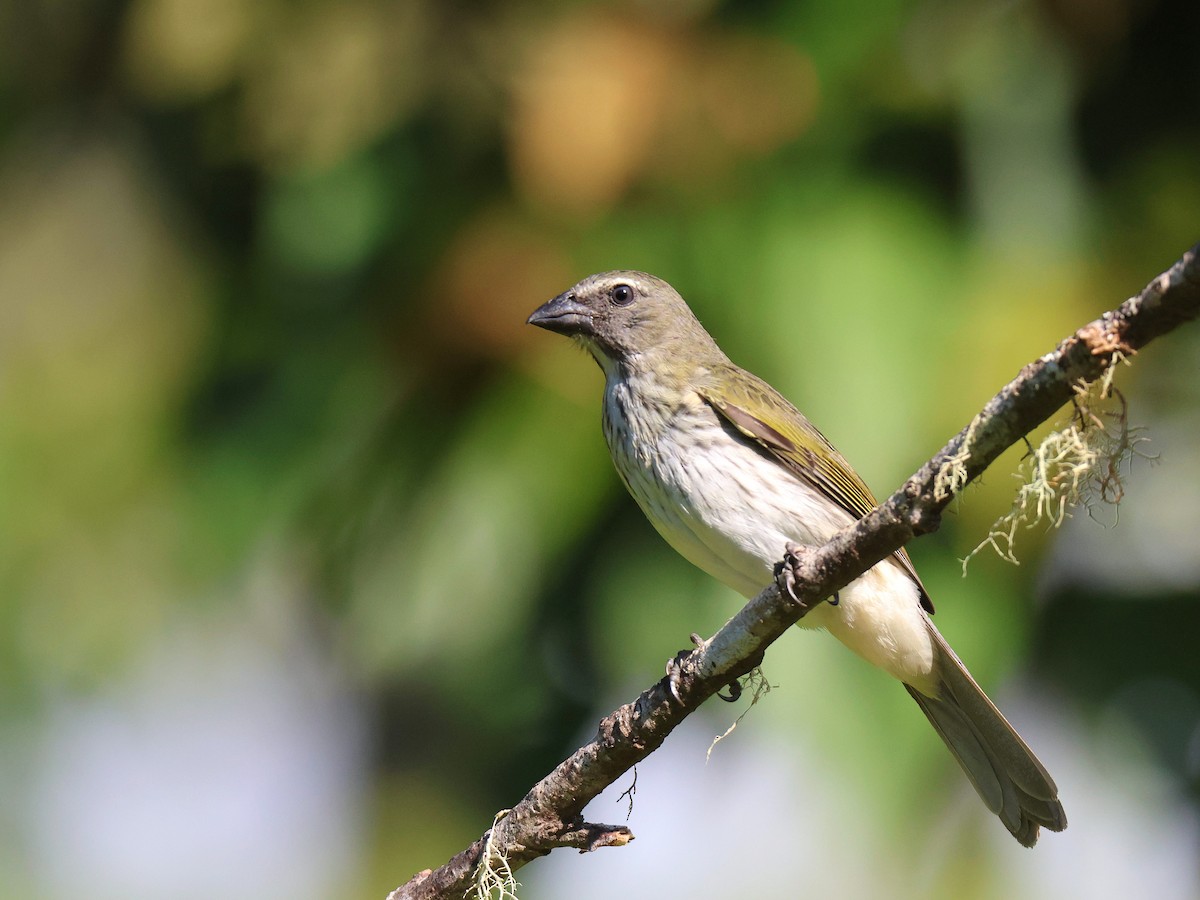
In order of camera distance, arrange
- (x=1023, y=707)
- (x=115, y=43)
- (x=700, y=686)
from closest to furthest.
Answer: (x=700, y=686)
(x=1023, y=707)
(x=115, y=43)

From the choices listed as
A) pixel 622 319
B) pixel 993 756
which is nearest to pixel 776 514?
pixel 993 756

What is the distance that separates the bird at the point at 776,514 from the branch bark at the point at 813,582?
816mm

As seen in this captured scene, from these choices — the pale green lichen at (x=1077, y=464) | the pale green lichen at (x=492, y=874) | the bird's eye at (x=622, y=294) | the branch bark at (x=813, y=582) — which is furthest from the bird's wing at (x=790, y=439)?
the pale green lichen at (x=492, y=874)

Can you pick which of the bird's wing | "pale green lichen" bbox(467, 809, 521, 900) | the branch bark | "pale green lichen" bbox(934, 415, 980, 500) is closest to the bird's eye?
the bird's wing

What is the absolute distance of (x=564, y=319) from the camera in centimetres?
546

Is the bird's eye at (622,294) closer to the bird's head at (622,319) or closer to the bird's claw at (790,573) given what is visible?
the bird's head at (622,319)

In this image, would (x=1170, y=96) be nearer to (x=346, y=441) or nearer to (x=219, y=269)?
(x=346, y=441)

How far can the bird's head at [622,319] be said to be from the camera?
5.29 meters

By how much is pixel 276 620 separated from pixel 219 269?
2.35 meters

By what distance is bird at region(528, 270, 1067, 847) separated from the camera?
456 cm

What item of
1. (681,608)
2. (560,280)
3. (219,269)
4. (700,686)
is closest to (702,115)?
(560,280)

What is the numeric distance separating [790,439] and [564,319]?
1.14m

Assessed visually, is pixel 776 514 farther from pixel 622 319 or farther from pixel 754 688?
pixel 622 319

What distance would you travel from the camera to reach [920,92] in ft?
21.8
